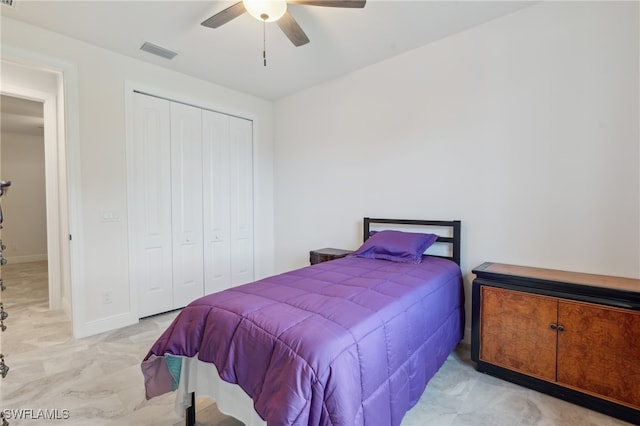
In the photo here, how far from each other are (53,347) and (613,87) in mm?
4804

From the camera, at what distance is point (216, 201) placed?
12.7ft

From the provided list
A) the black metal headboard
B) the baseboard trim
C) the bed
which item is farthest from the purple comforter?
the baseboard trim

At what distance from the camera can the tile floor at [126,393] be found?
1733 mm

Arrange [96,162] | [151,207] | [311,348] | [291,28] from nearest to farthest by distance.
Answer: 1. [311,348]
2. [291,28]
3. [96,162]
4. [151,207]

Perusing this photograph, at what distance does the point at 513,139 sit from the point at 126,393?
339 cm

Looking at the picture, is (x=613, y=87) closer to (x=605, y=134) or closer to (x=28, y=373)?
(x=605, y=134)

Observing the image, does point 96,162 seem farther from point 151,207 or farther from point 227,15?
point 227,15

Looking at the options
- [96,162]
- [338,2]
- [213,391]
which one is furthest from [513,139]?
[96,162]

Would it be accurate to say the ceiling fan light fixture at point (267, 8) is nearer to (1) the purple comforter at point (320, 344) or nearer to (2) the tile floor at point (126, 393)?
(1) the purple comforter at point (320, 344)

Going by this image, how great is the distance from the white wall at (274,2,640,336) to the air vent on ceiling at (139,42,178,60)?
1.82 m

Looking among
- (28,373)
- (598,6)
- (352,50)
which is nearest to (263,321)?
(28,373)

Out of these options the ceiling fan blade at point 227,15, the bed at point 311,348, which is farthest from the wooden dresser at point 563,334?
the ceiling fan blade at point 227,15

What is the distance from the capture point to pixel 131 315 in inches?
123

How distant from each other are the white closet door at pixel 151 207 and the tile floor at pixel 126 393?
59 cm
